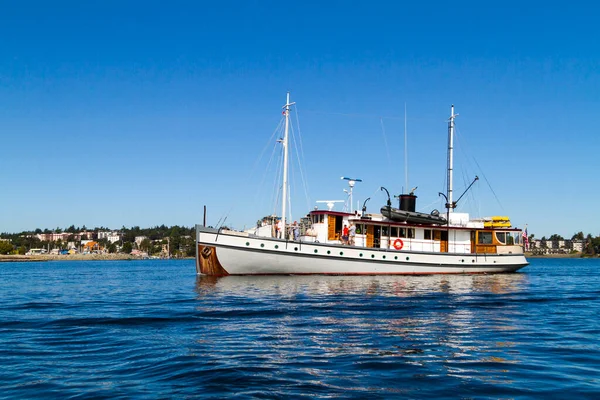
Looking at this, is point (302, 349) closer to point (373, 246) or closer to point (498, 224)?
point (373, 246)

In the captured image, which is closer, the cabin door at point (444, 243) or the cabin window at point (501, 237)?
the cabin door at point (444, 243)

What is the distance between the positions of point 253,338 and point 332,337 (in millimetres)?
1921

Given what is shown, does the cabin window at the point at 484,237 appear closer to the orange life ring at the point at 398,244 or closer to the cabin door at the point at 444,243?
the cabin door at the point at 444,243

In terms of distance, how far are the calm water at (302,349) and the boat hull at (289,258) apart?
1252cm

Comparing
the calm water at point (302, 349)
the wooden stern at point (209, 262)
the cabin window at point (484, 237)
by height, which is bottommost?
the calm water at point (302, 349)

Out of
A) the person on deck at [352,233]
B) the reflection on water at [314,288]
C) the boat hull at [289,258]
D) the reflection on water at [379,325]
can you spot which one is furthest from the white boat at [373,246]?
the reflection on water at [379,325]

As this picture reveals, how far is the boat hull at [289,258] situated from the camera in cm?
3384

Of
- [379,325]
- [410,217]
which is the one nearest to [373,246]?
[410,217]

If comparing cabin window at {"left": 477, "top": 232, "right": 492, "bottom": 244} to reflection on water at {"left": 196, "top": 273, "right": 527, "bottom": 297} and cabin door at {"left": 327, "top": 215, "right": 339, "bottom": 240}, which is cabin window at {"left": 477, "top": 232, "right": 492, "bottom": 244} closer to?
cabin door at {"left": 327, "top": 215, "right": 339, "bottom": 240}

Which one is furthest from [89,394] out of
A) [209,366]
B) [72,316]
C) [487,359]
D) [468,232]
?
[468,232]

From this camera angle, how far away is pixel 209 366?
9875 mm

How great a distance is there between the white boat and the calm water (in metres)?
12.7

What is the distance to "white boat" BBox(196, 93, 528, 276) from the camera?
34031 mm

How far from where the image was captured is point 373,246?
3859 centimetres
